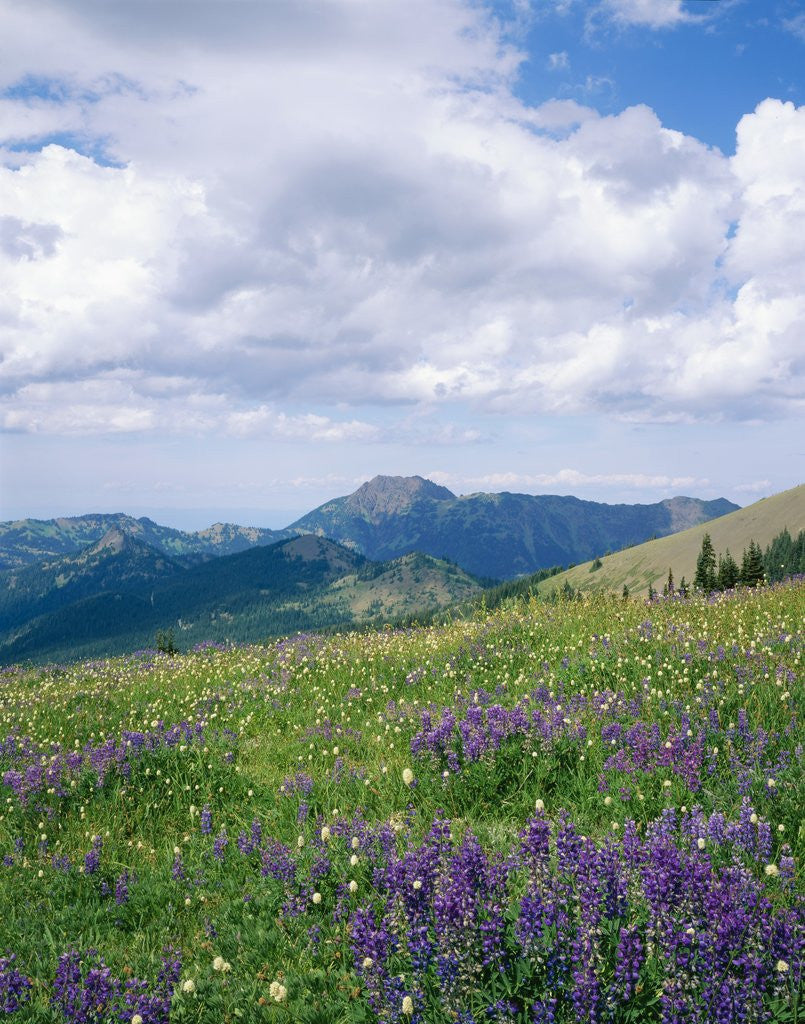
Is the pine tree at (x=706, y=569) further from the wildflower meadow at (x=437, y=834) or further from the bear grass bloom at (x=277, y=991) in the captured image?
the bear grass bloom at (x=277, y=991)

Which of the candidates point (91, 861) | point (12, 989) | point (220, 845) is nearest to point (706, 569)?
point (220, 845)

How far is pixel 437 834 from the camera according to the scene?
5.01 m

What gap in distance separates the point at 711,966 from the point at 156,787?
7694 mm

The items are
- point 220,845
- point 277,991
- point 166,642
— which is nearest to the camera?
point 277,991

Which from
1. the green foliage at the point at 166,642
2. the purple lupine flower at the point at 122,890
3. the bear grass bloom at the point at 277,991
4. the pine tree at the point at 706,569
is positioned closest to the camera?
the bear grass bloom at the point at 277,991

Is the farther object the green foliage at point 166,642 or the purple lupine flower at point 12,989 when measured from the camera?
the green foliage at point 166,642

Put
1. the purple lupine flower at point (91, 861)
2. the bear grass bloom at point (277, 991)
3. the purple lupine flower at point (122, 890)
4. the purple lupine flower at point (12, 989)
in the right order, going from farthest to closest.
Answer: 1. the purple lupine flower at point (91, 861)
2. the purple lupine flower at point (122, 890)
3. the purple lupine flower at point (12, 989)
4. the bear grass bloom at point (277, 991)

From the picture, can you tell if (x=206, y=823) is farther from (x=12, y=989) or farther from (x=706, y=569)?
(x=706, y=569)

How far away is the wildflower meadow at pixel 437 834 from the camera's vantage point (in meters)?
3.90

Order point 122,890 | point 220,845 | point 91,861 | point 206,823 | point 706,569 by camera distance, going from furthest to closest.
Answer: point 706,569, point 206,823, point 91,861, point 220,845, point 122,890

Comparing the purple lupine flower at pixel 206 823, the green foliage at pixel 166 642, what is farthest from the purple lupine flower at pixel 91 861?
the green foliage at pixel 166 642

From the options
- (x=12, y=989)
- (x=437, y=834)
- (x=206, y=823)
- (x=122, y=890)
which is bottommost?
(x=122, y=890)

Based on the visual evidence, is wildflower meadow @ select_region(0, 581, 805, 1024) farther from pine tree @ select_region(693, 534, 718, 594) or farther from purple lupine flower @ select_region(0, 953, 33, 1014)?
pine tree @ select_region(693, 534, 718, 594)

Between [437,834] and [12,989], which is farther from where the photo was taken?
[437,834]
